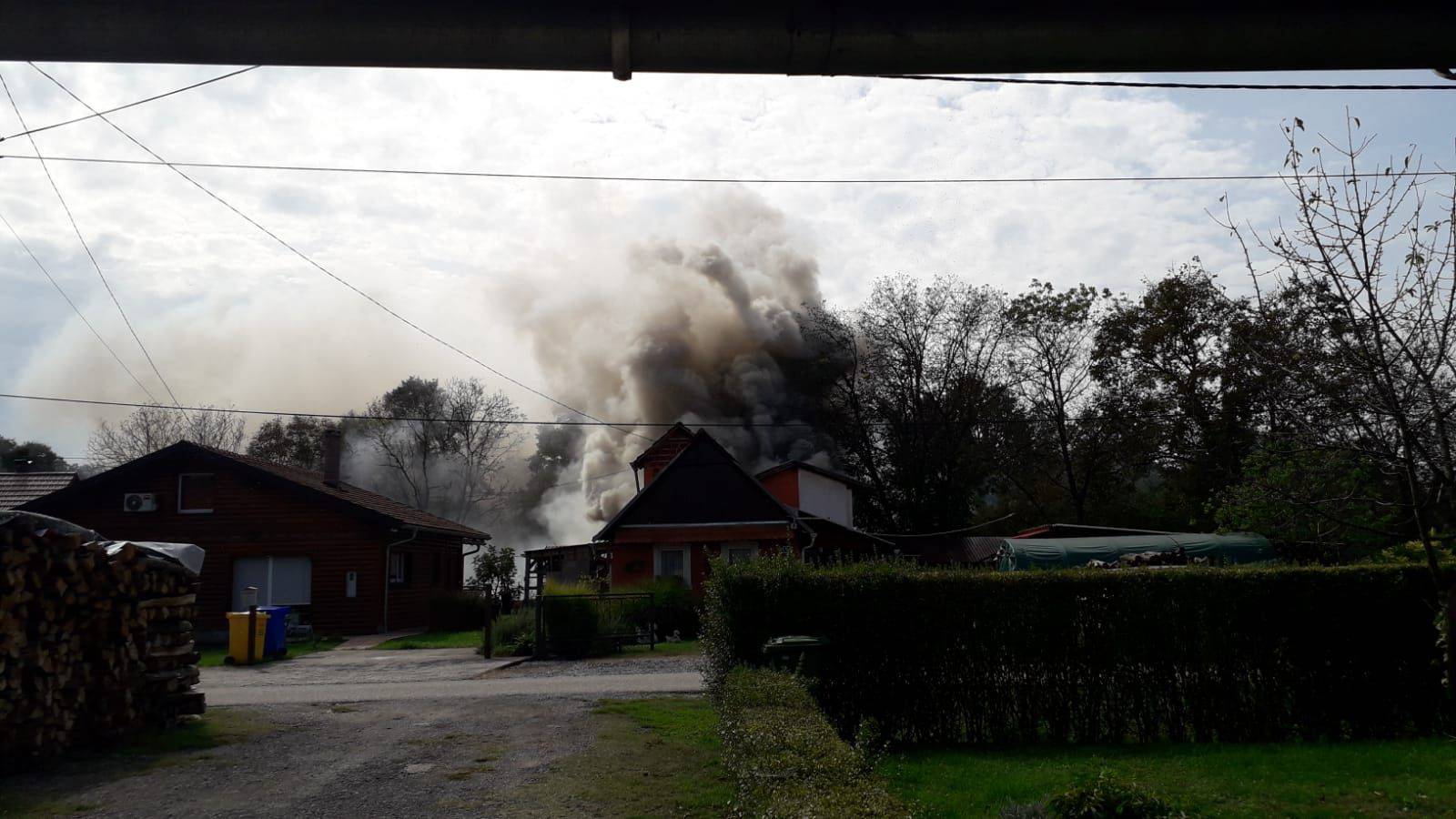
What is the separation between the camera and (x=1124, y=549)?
2361cm

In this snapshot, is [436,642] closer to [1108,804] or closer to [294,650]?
[294,650]

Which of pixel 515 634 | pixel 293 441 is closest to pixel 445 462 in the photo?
pixel 293 441

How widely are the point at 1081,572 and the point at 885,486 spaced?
36918mm

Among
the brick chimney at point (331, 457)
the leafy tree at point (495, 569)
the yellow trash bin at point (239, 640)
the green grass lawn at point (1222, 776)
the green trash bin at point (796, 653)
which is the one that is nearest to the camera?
the green grass lawn at point (1222, 776)

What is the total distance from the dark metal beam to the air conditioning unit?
26.6 meters

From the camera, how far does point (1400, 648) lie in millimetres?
9422

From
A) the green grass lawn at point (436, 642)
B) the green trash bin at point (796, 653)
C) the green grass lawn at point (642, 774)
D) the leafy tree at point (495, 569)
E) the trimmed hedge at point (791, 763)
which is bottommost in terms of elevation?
the green grass lawn at point (642, 774)

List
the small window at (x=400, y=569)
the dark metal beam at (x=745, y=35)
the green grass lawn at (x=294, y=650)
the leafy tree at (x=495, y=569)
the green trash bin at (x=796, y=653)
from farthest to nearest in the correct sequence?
the leafy tree at (x=495, y=569) < the small window at (x=400, y=569) < the green grass lawn at (x=294, y=650) < the green trash bin at (x=796, y=653) < the dark metal beam at (x=745, y=35)

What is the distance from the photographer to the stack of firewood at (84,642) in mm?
8102

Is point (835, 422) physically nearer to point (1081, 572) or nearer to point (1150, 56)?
point (1081, 572)

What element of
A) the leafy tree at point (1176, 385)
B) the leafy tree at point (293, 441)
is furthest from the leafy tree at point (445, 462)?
the leafy tree at point (1176, 385)

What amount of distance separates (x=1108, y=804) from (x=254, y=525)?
26620 mm

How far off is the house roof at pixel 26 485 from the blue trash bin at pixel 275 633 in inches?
482

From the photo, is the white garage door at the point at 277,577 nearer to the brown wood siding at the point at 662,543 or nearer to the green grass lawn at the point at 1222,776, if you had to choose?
the brown wood siding at the point at 662,543
